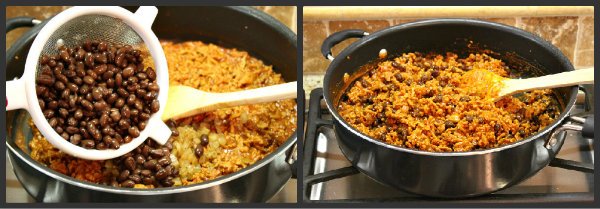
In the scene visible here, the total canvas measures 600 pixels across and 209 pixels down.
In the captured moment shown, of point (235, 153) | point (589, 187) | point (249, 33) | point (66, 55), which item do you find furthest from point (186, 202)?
point (589, 187)

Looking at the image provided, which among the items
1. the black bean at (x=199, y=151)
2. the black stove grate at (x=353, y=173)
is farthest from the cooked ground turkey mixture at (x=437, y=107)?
the black bean at (x=199, y=151)

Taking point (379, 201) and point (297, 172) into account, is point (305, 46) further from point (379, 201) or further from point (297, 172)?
point (379, 201)

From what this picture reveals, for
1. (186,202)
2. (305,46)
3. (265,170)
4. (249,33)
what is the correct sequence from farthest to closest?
(249,33)
(305,46)
(265,170)
(186,202)

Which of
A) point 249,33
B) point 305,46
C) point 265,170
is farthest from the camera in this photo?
point 249,33

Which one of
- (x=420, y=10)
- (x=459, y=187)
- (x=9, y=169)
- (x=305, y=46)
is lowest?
(x=9, y=169)

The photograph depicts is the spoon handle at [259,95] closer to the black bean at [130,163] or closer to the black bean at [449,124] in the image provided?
the black bean at [130,163]

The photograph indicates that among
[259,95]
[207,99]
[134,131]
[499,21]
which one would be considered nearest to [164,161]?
[134,131]

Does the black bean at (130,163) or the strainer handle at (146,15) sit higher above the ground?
the strainer handle at (146,15)
